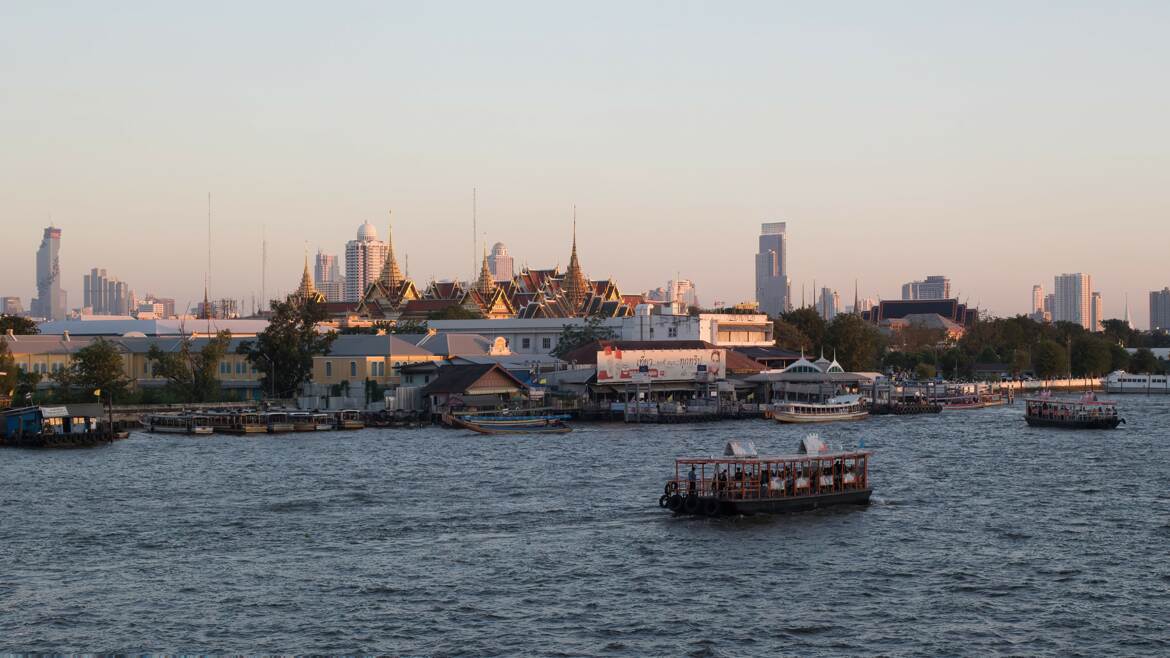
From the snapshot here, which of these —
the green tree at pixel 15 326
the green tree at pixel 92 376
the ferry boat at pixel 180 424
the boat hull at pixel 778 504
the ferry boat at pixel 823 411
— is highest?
the green tree at pixel 15 326

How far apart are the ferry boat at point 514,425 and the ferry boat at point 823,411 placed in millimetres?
11364

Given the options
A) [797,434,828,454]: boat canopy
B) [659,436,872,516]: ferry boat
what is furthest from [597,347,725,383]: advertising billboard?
[659,436,872,516]: ferry boat

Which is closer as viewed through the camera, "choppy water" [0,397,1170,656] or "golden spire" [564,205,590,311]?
"choppy water" [0,397,1170,656]

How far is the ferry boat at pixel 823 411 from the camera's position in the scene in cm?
6756

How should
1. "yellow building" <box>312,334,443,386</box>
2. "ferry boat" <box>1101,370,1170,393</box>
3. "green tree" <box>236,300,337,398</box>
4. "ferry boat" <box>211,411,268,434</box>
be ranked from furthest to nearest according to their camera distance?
"ferry boat" <box>1101,370,1170,393</box>, "green tree" <box>236,300,337,398</box>, "yellow building" <box>312,334,443,386</box>, "ferry boat" <box>211,411,268,434</box>

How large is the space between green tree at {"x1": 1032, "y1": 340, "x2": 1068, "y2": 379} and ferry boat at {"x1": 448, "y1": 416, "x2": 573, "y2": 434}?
214 feet

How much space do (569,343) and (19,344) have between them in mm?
31349

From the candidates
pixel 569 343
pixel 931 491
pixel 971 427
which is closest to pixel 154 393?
pixel 569 343

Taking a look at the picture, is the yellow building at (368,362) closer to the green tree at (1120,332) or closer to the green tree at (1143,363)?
the green tree at (1143,363)

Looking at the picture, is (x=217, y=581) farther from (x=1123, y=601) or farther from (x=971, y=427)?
(x=971, y=427)

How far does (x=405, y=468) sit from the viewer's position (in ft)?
147

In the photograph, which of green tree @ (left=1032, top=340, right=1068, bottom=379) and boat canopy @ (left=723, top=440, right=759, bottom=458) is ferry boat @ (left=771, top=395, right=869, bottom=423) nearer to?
boat canopy @ (left=723, top=440, right=759, bottom=458)

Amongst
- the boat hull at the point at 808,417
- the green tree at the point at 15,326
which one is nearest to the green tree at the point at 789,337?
the boat hull at the point at 808,417

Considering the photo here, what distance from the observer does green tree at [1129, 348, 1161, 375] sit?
128 m
